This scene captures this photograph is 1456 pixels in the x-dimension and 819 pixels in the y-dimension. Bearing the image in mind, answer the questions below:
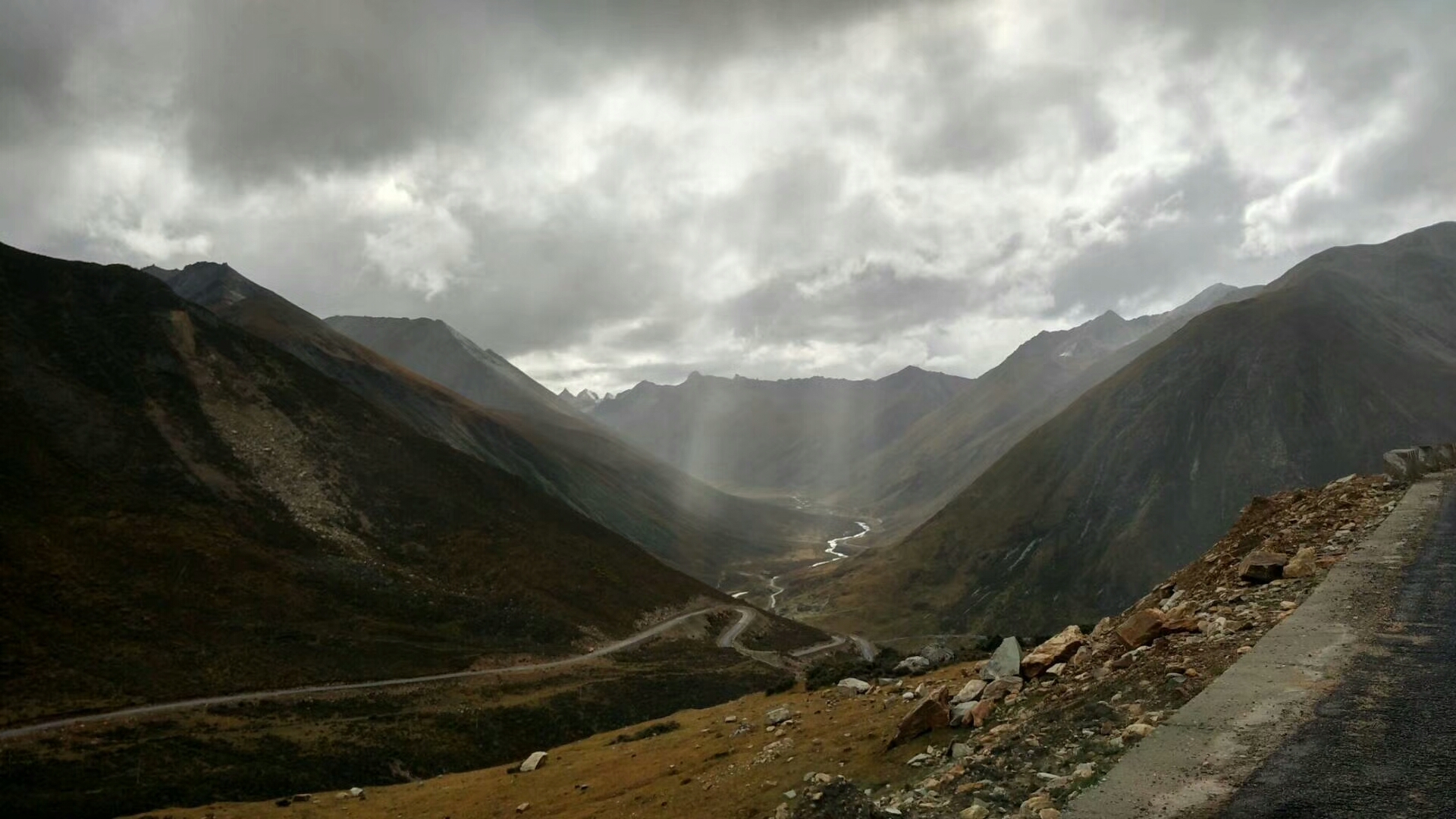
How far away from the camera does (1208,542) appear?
169625mm

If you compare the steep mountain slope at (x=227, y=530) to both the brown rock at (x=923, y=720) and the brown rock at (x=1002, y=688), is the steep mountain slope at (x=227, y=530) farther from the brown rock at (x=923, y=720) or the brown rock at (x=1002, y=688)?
the brown rock at (x=1002, y=688)

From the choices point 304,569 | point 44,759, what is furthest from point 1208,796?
point 304,569

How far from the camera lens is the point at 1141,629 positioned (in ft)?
52.3

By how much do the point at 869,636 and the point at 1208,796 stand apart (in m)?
177

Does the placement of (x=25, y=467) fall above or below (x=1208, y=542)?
above

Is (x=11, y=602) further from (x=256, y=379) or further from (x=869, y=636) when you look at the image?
(x=869, y=636)

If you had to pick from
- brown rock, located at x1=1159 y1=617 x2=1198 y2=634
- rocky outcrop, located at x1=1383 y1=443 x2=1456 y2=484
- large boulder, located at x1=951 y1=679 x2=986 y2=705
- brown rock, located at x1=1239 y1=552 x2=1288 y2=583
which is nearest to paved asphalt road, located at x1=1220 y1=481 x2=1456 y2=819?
brown rock, located at x1=1159 y1=617 x2=1198 y2=634

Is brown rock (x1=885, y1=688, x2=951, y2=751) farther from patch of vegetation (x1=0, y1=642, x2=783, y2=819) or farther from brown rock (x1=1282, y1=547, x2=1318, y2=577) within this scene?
patch of vegetation (x1=0, y1=642, x2=783, y2=819)

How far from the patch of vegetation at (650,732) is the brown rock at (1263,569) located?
103 feet

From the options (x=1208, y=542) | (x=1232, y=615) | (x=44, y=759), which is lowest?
(x=1208, y=542)

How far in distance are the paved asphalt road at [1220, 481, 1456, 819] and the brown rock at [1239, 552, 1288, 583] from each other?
176 inches

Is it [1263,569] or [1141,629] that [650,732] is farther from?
[1263,569]

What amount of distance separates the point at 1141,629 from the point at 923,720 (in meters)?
5.74

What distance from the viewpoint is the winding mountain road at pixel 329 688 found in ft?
148
